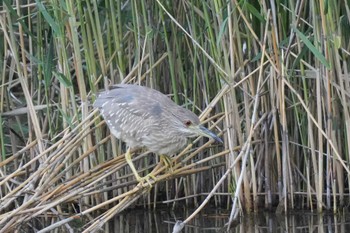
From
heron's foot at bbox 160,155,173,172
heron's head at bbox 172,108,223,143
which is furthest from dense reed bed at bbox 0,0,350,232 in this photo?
heron's head at bbox 172,108,223,143

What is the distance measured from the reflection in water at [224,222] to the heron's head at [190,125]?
885 millimetres

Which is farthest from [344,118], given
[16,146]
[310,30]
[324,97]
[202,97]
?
[16,146]

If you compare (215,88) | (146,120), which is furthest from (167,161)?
(215,88)

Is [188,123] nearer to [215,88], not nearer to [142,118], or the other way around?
[142,118]

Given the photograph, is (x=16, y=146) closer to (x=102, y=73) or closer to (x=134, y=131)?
(x=102, y=73)

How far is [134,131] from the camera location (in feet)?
17.9

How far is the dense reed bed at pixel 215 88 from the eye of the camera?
18.5ft

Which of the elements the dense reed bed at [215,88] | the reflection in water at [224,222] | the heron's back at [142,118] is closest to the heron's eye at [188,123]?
the heron's back at [142,118]

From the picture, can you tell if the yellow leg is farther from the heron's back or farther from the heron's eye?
the heron's eye

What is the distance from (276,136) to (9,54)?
2164mm

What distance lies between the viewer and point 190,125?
17.3ft

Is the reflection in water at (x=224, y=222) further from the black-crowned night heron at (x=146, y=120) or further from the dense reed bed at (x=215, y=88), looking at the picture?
the black-crowned night heron at (x=146, y=120)

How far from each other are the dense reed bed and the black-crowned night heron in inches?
5.6

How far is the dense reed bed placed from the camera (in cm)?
565
